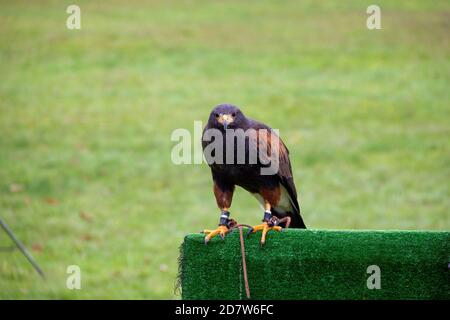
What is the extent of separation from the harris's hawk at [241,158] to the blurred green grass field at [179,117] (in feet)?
12.8

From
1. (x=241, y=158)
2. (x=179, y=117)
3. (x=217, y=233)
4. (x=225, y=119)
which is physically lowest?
(x=217, y=233)

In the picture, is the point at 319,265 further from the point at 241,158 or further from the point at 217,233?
the point at 241,158

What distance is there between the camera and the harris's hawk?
14.3 feet

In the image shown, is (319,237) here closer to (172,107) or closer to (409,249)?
(409,249)

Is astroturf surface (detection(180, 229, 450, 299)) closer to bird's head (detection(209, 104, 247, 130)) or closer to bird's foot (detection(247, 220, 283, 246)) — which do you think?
bird's foot (detection(247, 220, 283, 246))

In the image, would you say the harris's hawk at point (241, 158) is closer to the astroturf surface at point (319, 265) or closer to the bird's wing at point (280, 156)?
the bird's wing at point (280, 156)

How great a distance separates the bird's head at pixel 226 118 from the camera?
4.41 m

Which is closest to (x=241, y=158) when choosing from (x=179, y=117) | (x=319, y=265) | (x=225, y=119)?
(x=225, y=119)

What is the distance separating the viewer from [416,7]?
20.6m

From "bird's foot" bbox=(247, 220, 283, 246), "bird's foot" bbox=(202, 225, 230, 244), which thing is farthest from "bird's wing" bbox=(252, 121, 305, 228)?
"bird's foot" bbox=(202, 225, 230, 244)

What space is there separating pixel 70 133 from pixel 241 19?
26.6 feet

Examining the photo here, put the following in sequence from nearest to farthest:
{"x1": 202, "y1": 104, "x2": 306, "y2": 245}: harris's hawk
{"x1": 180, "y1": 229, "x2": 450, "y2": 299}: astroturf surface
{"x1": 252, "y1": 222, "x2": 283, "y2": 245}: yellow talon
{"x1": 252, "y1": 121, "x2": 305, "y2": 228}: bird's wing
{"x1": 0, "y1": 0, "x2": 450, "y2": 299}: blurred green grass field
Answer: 1. {"x1": 180, "y1": 229, "x2": 450, "y2": 299}: astroturf surface
2. {"x1": 252, "y1": 222, "x2": 283, "y2": 245}: yellow talon
3. {"x1": 202, "y1": 104, "x2": 306, "y2": 245}: harris's hawk
4. {"x1": 252, "y1": 121, "x2": 305, "y2": 228}: bird's wing
5. {"x1": 0, "y1": 0, "x2": 450, "y2": 299}: blurred green grass field

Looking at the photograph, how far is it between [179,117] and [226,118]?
33.1 feet

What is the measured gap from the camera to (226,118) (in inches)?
174
